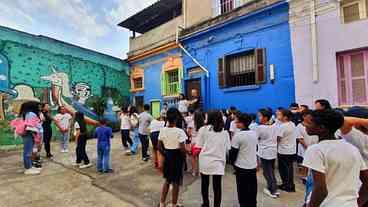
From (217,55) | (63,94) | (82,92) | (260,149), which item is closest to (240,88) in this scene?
(217,55)

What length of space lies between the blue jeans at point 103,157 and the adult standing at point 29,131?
4.94 ft

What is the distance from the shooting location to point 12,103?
10.1 meters

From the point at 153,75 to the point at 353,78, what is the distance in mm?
8525

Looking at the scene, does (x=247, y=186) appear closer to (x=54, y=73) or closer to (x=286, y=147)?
(x=286, y=147)

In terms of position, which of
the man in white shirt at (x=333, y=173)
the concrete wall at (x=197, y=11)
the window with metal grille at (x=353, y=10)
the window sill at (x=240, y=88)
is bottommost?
the man in white shirt at (x=333, y=173)

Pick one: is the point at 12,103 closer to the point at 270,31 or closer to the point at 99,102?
the point at 99,102

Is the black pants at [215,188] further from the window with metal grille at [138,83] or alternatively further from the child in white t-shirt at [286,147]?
the window with metal grille at [138,83]

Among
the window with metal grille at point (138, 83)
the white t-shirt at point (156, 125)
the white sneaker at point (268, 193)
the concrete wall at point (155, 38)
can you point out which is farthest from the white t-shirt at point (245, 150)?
the window with metal grille at point (138, 83)

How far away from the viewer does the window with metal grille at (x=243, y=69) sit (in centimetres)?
824

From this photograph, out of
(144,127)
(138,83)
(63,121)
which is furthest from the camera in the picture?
(138,83)

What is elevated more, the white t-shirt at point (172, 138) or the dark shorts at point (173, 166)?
the white t-shirt at point (172, 138)

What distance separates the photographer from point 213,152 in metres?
3.53

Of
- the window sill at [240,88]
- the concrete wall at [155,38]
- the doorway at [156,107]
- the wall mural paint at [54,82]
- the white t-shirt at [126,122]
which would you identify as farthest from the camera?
the doorway at [156,107]

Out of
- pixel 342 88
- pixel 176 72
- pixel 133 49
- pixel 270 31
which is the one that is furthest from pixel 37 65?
pixel 342 88
